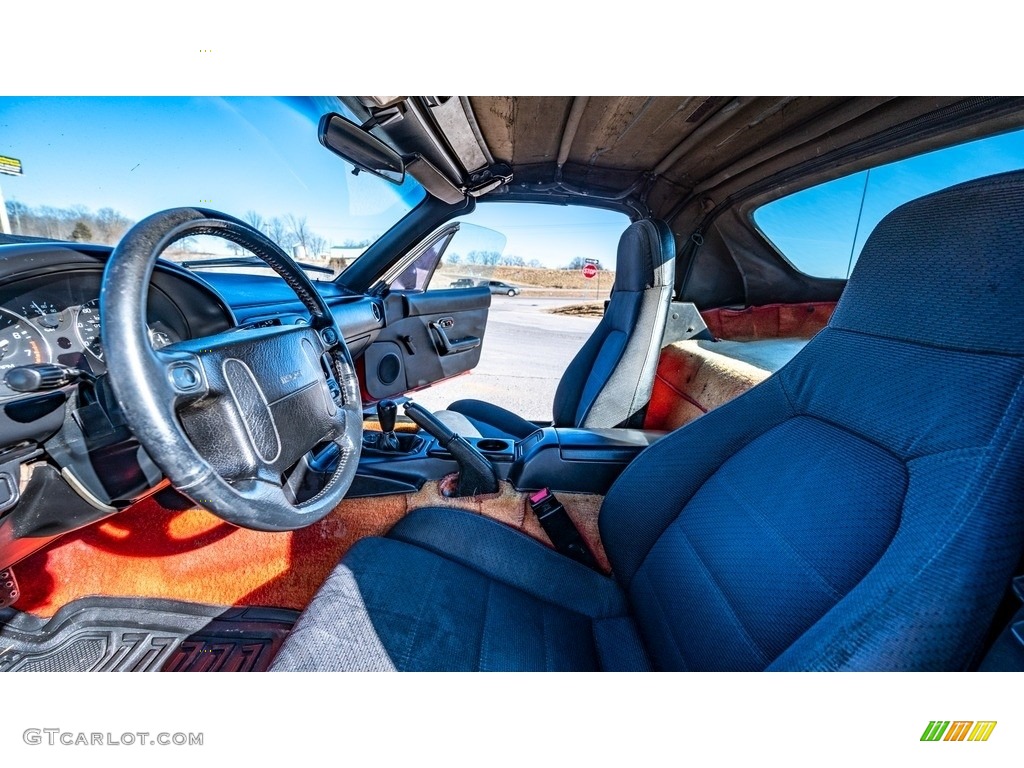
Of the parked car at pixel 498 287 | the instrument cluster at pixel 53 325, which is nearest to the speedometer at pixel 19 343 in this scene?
the instrument cluster at pixel 53 325

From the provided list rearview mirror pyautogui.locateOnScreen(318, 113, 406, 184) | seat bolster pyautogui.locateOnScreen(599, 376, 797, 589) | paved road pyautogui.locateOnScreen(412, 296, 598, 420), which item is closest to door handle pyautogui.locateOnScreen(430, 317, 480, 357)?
paved road pyautogui.locateOnScreen(412, 296, 598, 420)

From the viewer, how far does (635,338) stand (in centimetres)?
145

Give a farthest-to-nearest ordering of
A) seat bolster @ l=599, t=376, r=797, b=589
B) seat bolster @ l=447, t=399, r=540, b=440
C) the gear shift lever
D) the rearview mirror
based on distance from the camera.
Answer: seat bolster @ l=447, t=399, r=540, b=440 < the rearview mirror < the gear shift lever < seat bolster @ l=599, t=376, r=797, b=589

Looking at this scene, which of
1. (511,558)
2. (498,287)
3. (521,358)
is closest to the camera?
(511,558)

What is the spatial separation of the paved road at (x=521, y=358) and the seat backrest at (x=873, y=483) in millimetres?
1584

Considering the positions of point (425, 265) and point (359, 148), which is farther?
point (425, 265)

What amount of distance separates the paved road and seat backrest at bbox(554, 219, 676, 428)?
722 millimetres

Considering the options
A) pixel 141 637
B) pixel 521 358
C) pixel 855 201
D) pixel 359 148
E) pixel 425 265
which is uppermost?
pixel 359 148

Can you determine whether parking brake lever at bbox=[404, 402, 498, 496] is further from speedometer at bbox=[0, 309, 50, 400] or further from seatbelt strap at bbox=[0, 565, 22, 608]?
seatbelt strap at bbox=[0, 565, 22, 608]

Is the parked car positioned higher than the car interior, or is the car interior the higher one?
the parked car

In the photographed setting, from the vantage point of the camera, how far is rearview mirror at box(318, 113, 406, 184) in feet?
4.62

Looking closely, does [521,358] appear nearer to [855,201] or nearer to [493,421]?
[493,421]

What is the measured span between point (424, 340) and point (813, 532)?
200cm

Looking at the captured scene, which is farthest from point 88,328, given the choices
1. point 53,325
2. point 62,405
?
point 62,405
